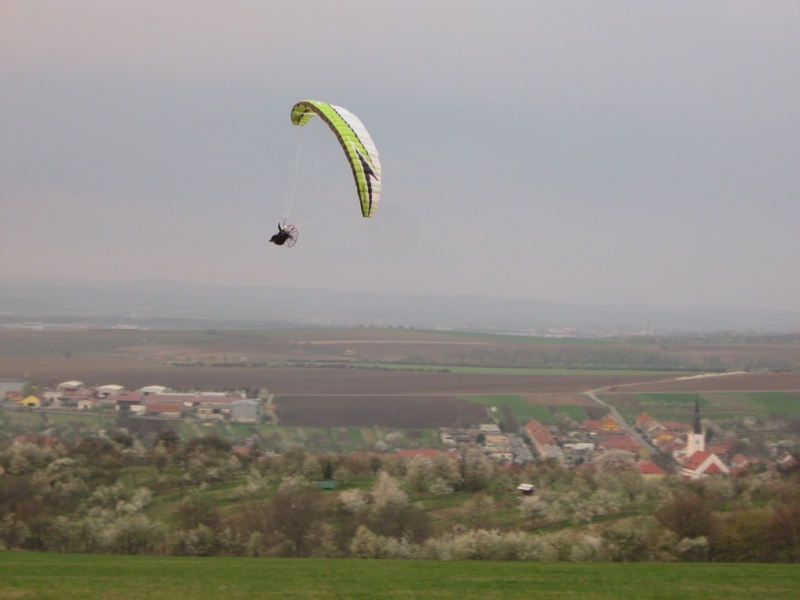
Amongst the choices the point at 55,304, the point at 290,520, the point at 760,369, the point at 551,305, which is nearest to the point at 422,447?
the point at 290,520

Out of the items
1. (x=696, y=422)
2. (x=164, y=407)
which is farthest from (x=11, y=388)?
(x=696, y=422)

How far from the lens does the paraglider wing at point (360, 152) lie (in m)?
16.7

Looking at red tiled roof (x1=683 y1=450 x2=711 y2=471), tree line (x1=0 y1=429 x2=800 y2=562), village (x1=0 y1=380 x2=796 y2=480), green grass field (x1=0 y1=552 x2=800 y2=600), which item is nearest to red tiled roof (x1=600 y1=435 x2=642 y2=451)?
village (x1=0 y1=380 x2=796 y2=480)

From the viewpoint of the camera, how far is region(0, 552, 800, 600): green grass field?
12.6m

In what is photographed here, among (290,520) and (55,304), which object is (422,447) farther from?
(55,304)

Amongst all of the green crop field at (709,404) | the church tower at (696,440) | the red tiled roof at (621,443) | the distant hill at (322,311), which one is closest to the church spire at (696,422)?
the church tower at (696,440)

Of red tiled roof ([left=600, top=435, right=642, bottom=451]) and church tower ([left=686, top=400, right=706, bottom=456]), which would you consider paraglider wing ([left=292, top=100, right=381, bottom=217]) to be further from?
red tiled roof ([left=600, top=435, right=642, bottom=451])

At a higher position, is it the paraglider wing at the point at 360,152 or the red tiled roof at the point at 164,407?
the paraglider wing at the point at 360,152

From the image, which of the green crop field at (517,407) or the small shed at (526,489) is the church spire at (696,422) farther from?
the small shed at (526,489)

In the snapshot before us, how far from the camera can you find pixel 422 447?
3675 cm

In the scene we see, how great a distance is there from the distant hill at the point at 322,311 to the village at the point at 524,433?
29.8m

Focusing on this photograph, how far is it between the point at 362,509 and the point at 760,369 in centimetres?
4056

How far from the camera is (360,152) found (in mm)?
16875

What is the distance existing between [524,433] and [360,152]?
2622cm
